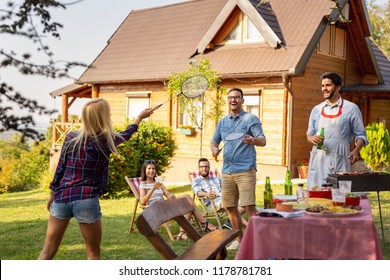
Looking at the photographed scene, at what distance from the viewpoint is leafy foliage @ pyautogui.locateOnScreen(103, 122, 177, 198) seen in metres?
11.1

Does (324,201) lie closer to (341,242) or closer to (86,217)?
(341,242)

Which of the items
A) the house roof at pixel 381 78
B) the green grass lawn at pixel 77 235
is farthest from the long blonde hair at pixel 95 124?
the house roof at pixel 381 78

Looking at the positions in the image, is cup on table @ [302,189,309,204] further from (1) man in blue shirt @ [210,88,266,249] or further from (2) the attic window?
(2) the attic window

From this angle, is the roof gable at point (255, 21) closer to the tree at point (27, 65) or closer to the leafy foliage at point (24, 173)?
the leafy foliage at point (24, 173)

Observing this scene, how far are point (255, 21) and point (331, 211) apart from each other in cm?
1020

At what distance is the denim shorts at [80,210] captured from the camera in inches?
165

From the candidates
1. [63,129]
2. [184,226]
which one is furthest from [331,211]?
[63,129]

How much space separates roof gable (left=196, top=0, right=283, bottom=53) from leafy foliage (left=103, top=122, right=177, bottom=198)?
2.78m

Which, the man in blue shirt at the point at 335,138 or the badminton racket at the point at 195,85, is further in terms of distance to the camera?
the badminton racket at the point at 195,85

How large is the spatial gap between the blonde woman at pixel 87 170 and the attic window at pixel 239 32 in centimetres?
1061

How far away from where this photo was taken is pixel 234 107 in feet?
19.0

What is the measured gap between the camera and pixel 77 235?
7.41m

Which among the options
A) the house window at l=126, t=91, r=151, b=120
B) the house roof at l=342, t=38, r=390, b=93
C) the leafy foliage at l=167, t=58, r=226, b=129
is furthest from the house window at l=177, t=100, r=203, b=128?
the house roof at l=342, t=38, r=390, b=93

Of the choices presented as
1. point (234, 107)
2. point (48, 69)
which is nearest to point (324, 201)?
point (234, 107)
